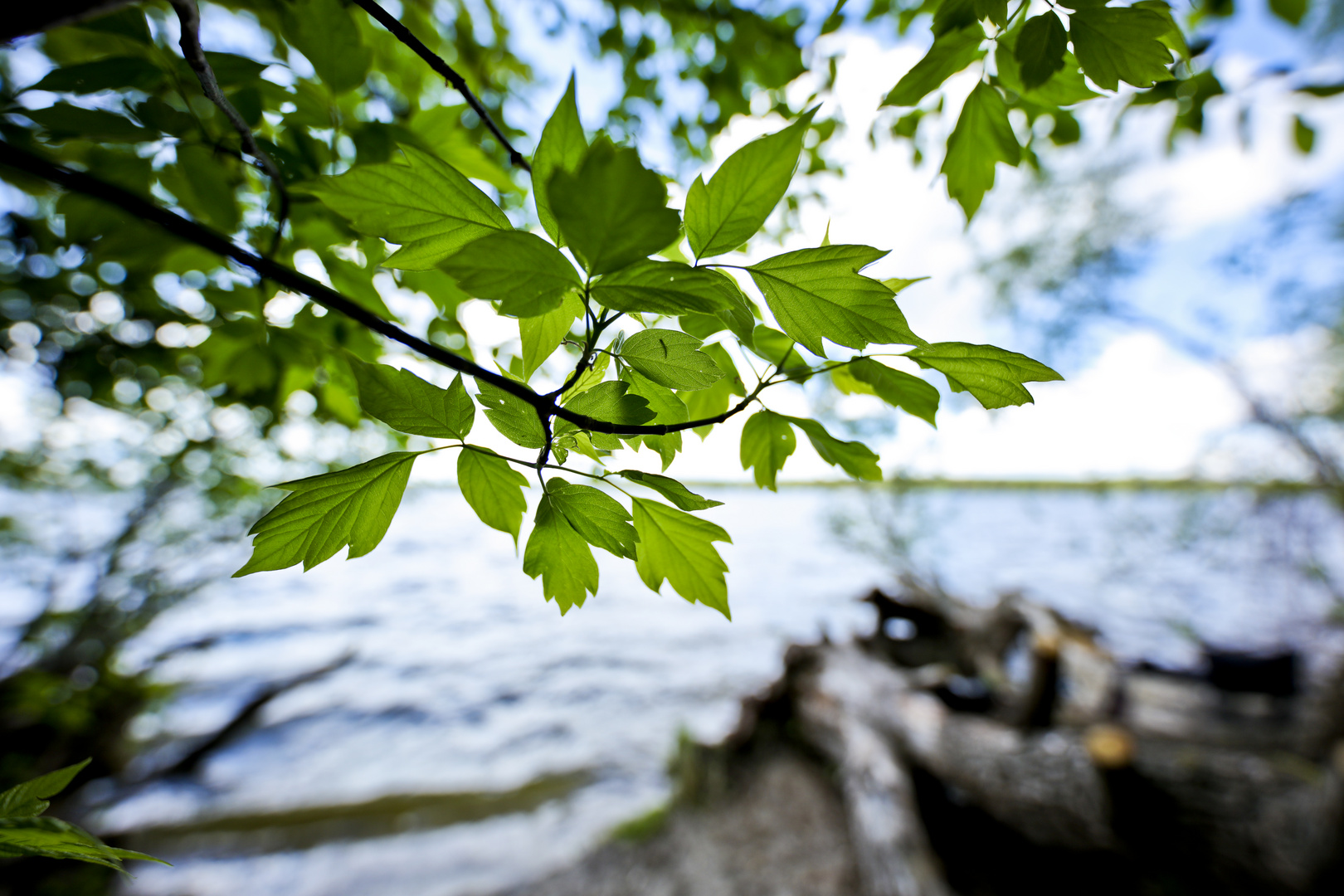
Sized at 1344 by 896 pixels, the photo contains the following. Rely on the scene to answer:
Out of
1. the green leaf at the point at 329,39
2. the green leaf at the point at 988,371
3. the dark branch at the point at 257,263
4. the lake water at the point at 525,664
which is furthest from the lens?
the lake water at the point at 525,664

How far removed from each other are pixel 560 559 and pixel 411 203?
210 millimetres

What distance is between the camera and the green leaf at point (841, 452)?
0.34 m

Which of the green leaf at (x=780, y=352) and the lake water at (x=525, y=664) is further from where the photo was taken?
the lake water at (x=525, y=664)

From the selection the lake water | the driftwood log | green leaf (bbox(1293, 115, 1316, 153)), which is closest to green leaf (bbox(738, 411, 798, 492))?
green leaf (bbox(1293, 115, 1316, 153))

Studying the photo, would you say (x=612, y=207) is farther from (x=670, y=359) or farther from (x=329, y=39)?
(x=329, y=39)

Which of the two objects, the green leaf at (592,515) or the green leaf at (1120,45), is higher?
the green leaf at (1120,45)

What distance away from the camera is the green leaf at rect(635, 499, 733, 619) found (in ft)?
1.09

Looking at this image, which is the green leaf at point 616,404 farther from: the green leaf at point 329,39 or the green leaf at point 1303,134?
the green leaf at point 1303,134

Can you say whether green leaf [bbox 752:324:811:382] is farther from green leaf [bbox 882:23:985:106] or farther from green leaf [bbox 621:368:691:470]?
green leaf [bbox 882:23:985:106]

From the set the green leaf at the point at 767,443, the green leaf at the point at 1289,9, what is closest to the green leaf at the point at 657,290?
the green leaf at the point at 767,443

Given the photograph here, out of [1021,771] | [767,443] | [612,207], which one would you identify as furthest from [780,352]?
[1021,771]

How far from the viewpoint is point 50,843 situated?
0.26m

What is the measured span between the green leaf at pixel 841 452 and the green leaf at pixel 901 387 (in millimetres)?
41

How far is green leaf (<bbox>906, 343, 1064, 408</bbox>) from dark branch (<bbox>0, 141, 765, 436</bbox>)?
0.68 ft
